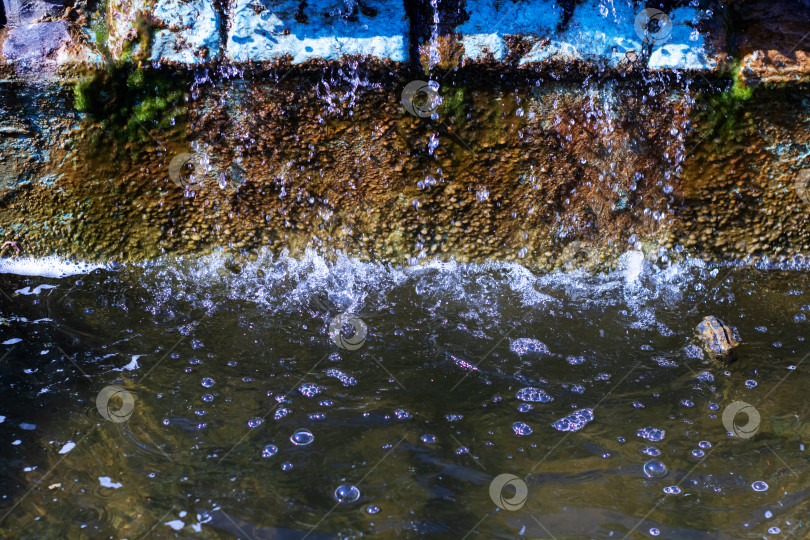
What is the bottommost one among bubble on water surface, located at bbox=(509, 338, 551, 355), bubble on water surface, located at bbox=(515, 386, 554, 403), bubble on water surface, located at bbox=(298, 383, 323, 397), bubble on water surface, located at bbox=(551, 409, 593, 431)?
bubble on water surface, located at bbox=(551, 409, 593, 431)

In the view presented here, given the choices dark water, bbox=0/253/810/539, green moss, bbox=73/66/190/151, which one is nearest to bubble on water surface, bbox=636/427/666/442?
dark water, bbox=0/253/810/539

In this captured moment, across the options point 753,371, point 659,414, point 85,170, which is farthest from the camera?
point 85,170

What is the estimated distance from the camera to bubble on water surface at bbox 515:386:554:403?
9.12ft

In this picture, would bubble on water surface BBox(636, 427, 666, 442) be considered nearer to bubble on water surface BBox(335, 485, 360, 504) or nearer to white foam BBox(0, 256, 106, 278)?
bubble on water surface BBox(335, 485, 360, 504)

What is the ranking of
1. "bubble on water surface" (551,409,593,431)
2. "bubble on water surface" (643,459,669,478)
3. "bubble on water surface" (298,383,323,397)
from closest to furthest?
"bubble on water surface" (643,459,669,478) → "bubble on water surface" (551,409,593,431) → "bubble on water surface" (298,383,323,397)

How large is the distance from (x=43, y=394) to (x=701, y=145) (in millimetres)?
3268

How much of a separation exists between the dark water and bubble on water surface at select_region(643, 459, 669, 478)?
0.08 feet

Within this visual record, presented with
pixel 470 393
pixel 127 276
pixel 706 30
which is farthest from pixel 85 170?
pixel 706 30

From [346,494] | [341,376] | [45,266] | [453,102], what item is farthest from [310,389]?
[45,266]

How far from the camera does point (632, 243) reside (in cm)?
370

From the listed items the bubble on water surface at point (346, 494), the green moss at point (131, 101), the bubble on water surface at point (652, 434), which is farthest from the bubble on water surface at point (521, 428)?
the green moss at point (131, 101)

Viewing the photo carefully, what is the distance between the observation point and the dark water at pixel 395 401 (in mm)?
2270

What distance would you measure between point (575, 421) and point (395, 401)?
0.71m

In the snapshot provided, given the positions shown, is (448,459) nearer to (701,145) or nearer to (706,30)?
(701,145)
